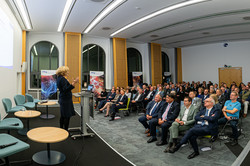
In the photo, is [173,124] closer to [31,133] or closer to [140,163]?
[140,163]

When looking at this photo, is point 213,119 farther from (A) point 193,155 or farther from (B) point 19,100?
(B) point 19,100

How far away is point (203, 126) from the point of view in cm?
331

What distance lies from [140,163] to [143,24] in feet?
22.3

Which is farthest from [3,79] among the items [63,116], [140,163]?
[140,163]

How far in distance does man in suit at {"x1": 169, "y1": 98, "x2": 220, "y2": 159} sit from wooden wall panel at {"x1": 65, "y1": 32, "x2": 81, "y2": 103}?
7.58m

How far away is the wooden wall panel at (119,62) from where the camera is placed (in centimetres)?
1065

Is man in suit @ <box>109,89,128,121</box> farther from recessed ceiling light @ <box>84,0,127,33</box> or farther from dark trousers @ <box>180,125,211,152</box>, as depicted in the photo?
recessed ceiling light @ <box>84,0,127,33</box>

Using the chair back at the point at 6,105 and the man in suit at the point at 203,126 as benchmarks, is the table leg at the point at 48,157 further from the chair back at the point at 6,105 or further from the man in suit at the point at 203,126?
the chair back at the point at 6,105

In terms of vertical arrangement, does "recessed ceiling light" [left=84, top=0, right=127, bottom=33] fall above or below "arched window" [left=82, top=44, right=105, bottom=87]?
above

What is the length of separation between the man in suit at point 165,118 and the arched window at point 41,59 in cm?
792

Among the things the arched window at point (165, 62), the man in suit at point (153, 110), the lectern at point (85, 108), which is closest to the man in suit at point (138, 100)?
the man in suit at point (153, 110)

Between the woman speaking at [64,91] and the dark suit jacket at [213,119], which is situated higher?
the woman speaking at [64,91]

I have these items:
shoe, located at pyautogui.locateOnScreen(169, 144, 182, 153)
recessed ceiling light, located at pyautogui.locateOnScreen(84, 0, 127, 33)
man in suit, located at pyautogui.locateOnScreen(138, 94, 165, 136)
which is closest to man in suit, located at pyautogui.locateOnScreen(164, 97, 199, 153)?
shoe, located at pyautogui.locateOnScreen(169, 144, 182, 153)

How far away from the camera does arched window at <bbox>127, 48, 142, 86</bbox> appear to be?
1224 centimetres
